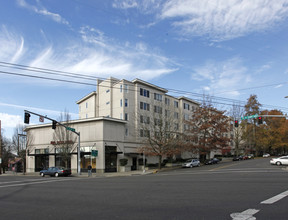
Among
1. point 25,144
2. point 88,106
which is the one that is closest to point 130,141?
point 88,106

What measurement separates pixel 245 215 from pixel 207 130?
4556 centimetres

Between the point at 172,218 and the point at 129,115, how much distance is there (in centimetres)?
4087

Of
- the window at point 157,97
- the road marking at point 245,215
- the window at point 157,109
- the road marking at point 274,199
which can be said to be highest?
the window at point 157,97

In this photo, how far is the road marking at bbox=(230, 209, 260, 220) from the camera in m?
7.11

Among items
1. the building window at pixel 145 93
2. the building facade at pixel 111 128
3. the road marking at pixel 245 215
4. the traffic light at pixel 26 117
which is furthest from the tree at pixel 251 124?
the road marking at pixel 245 215

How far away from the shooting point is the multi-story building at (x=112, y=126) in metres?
42.9

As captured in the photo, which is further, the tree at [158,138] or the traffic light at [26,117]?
the tree at [158,138]

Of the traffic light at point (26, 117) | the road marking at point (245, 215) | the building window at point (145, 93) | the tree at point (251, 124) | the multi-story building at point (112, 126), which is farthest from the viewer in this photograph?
the tree at point (251, 124)

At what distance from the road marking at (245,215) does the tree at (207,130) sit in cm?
4257

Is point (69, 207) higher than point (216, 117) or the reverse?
the reverse

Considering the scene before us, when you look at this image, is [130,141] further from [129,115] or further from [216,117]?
[216,117]

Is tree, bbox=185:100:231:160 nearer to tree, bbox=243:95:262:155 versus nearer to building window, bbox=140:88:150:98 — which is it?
building window, bbox=140:88:150:98

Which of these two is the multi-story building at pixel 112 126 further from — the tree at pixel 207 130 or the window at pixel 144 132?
the tree at pixel 207 130

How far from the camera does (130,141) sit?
47000mm
